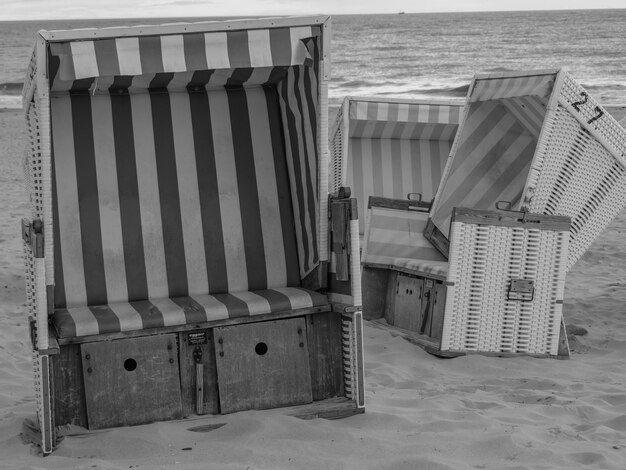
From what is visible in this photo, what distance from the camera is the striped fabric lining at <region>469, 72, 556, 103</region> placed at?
5.22 meters

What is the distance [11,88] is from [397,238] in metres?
26.8

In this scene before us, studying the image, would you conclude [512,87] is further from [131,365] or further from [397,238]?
[131,365]

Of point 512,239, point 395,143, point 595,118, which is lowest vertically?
point 512,239

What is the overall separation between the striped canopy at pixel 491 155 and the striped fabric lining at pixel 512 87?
0.74 feet

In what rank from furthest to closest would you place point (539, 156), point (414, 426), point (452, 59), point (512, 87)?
point (452, 59)
point (512, 87)
point (539, 156)
point (414, 426)

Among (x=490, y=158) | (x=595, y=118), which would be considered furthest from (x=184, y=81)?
(x=490, y=158)

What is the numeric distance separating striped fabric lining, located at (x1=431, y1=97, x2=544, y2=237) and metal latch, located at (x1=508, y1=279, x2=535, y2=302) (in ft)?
4.63

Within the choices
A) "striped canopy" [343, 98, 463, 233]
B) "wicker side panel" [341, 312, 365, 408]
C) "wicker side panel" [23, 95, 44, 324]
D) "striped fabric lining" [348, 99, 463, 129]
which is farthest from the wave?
"wicker side panel" [341, 312, 365, 408]

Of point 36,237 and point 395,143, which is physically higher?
point 395,143

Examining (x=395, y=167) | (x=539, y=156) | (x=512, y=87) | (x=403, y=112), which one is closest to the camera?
(x=539, y=156)

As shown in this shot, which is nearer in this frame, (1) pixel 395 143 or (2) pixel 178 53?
(2) pixel 178 53

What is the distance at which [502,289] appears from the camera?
4934 mm

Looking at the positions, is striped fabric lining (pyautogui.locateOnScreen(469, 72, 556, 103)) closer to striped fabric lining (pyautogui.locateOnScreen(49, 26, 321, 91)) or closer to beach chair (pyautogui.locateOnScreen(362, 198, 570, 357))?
beach chair (pyautogui.locateOnScreen(362, 198, 570, 357))

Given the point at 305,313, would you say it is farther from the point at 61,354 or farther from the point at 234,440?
the point at 61,354
